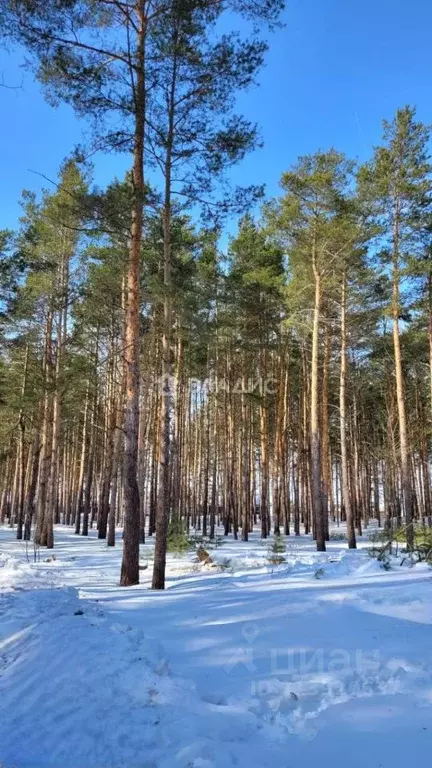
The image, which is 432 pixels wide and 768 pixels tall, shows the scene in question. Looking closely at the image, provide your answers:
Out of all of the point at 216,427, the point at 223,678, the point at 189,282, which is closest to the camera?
the point at 223,678

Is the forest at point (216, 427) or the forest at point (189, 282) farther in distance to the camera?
the forest at point (189, 282)

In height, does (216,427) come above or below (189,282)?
below

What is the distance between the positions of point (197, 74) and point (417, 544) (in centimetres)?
984

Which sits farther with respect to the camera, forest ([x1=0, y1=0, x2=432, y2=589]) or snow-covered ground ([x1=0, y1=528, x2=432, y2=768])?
forest ([x1=0, y1=0, x2=432, y2=589])

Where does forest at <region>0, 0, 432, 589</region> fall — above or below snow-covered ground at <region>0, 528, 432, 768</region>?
above

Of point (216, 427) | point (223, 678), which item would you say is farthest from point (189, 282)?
point (223, 678)

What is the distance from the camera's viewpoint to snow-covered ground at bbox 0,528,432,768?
9.11 ft

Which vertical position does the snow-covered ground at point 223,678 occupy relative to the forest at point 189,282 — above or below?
below

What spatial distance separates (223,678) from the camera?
12.5ft

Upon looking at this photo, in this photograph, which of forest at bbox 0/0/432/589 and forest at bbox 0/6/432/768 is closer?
forest at bbox 0/6/432/768

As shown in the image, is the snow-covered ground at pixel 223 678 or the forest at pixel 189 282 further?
the forest at pixel 189 282

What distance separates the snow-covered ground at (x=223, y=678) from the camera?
2.78 metres

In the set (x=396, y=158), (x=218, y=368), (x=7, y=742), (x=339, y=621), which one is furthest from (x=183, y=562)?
(x=396, y=158)

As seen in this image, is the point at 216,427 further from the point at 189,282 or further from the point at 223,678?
the point at 223,678
